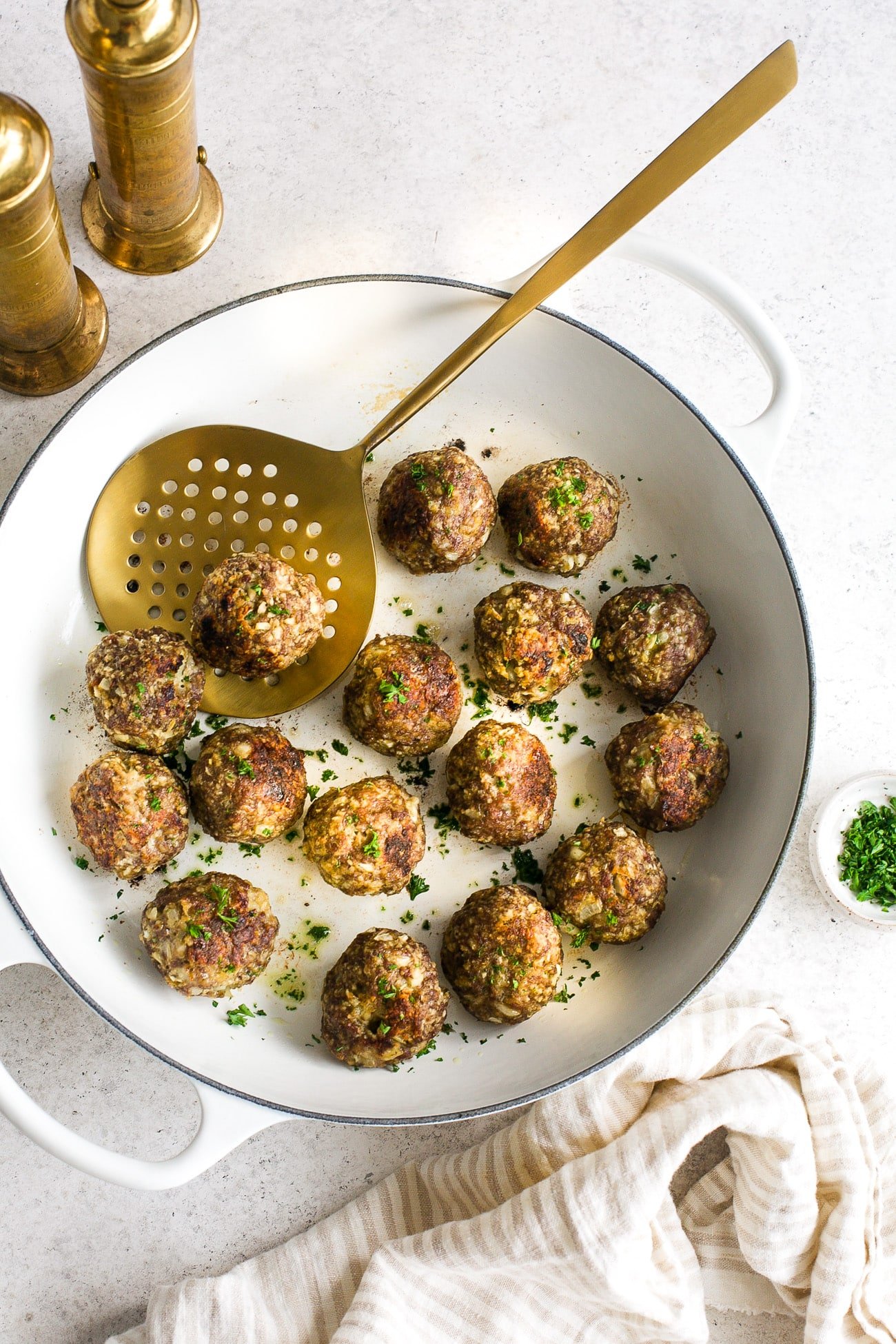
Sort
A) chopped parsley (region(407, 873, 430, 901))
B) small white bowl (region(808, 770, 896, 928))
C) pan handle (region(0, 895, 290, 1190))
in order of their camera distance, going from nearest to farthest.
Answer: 1. pan handle (region(0, 895, 290, 1190))
2. chopped parsley (region(407, 873, 430, 901))
3. small white bowl (region(808, 770, 896, 928))

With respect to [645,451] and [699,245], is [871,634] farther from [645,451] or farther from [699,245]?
[699,245]

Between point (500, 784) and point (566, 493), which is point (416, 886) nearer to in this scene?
point (500, 784)

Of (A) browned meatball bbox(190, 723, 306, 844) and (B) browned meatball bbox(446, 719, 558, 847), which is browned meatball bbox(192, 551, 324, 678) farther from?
(B) browned meatball bbox(446, 719, 558, 847)

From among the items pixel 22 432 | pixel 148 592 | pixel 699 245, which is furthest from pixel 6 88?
pixel 699 245

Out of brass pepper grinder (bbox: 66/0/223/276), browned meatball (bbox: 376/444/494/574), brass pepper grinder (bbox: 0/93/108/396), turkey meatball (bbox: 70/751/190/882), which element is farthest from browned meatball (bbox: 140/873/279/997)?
brass pepper grinder (bbox: 66/0/223/276)

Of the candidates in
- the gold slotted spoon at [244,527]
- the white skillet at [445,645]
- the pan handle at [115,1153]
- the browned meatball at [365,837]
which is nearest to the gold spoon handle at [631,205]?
the gold slotted spoon at [244,527]
